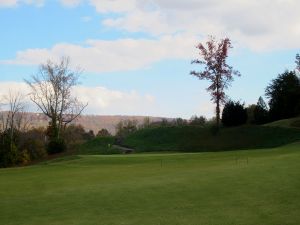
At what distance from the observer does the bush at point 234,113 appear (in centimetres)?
5278

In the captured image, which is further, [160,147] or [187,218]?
[160,147]

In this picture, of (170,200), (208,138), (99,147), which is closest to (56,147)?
(99,147)

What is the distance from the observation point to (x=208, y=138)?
5072 cm

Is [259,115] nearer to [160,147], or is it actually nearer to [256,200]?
[160,147]

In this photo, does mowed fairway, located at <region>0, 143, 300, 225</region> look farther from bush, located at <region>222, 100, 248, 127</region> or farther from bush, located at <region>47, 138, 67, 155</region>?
bush, located at <region>47, 138, 67, 155</region>

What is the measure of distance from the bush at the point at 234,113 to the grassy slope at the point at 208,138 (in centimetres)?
164

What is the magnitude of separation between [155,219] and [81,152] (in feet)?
134

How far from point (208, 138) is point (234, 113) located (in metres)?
4.64

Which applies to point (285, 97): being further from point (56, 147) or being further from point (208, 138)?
point (56, 147)

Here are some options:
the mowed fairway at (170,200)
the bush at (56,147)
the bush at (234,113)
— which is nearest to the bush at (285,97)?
the bush at (234,113)

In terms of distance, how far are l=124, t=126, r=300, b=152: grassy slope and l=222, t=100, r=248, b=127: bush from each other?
164cm

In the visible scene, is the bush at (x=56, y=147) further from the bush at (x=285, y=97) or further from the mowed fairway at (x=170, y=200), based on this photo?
the mowed fairway at (x=170, y=200)

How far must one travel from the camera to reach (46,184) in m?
19.0

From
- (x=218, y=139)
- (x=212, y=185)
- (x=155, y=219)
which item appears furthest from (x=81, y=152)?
(x=155, y=219)
